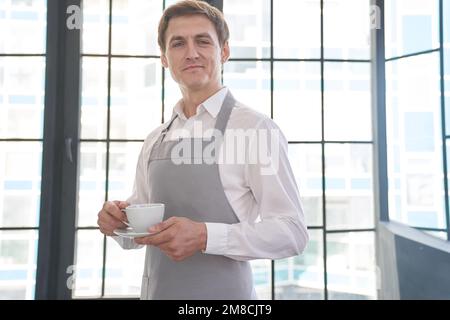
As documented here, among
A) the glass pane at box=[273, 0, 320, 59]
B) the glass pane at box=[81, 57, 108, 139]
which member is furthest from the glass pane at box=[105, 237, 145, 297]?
the glass pane at box=[273, 0, 320, 59]

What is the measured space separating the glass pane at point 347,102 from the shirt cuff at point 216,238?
1.12 metres

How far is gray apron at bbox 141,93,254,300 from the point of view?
2.51 feet

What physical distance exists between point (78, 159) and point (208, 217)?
3.27 ft

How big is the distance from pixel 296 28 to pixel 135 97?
2.94 feet

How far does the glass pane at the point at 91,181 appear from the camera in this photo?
1.55 m

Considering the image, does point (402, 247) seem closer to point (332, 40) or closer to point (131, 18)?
point (332, 40)

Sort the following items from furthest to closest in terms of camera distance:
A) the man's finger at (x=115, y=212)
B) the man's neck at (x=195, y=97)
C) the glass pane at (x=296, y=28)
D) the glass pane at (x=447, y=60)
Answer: the glass pane at (x=296, y=28) < the glass pane at (x=447, y=60) < the man's neck at (x=195, y=97) < the man's finger at (x=115, y=212)

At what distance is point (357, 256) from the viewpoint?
163cm

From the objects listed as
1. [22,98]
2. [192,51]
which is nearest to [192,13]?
[192,51]

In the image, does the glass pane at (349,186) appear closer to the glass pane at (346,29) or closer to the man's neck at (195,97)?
the glass pane at (346,29)

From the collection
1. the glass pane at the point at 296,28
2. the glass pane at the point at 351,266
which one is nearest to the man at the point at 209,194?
the glass pane at the point at 296,28

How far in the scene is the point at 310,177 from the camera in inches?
64.1

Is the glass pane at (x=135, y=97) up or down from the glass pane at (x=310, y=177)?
up
